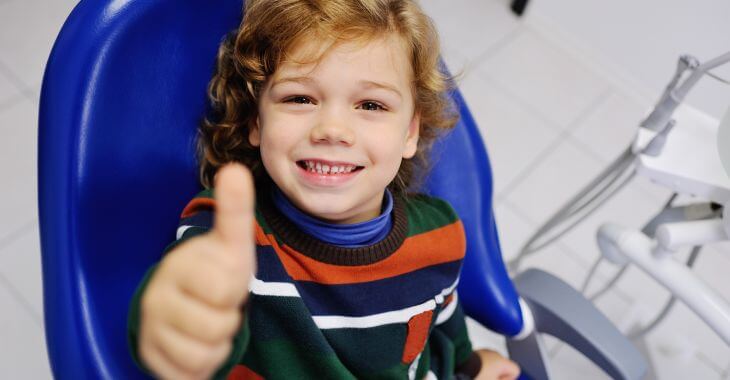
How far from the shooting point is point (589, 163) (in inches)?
76.2

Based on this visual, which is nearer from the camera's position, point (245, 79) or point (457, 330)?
point (245, 79)

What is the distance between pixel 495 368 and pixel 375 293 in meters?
0.27

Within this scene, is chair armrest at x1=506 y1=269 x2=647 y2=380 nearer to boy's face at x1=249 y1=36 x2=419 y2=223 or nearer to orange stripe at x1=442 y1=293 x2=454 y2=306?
orange stripe at x1=442 y1=293 x2=454 y2=306

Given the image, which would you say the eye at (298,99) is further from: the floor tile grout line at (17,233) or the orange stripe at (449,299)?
the floor tile grout line at (17,233)

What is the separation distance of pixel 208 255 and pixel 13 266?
1.21 meters

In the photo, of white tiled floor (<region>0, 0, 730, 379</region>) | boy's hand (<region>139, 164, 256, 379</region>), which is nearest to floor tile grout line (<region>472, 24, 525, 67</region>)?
white tiled floor (<region>0, 0, 730, 379</region>)

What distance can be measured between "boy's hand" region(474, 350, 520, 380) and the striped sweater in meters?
0.05

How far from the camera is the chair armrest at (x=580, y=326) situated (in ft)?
3.06

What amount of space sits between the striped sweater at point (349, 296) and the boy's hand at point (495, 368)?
5 cm

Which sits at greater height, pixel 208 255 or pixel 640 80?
pixel 208 255

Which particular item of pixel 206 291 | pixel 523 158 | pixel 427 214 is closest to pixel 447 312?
pixel 427 214

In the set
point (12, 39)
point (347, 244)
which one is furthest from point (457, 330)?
point (12, 39)

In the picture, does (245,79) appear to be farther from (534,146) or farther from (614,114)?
(614,114)

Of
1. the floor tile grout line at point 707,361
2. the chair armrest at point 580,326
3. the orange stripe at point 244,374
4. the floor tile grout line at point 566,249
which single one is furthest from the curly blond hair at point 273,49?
the floor tile grout line at point 707,361
